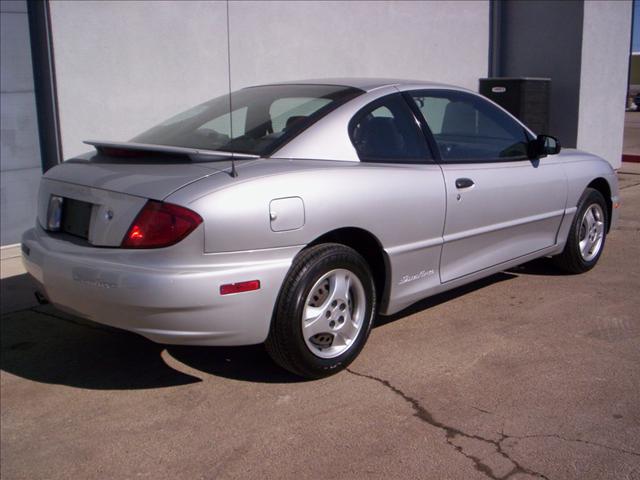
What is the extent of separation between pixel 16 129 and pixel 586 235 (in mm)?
4884

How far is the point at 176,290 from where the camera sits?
3.61 m

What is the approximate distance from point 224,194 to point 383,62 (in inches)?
260

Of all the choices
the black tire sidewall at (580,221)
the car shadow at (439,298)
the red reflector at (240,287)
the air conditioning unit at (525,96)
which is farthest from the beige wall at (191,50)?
the red reflector at (240,287)

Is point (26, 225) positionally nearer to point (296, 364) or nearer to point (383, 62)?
point (296, 364)

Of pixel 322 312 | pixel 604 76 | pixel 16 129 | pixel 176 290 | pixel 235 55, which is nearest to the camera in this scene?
pixel 176 290

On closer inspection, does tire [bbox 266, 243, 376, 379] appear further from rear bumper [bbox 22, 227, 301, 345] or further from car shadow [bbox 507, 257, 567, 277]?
car shadow [bbox 507, 257, 567, 277]

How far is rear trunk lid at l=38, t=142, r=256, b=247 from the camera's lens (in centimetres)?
380

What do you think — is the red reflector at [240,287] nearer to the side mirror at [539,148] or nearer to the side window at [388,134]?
the side window at [388,134]

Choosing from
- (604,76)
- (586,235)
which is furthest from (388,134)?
(604,76)

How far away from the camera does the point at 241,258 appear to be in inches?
146

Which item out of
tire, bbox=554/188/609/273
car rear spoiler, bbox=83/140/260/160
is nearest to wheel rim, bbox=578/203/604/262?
tire, bbox=554/188/609/273

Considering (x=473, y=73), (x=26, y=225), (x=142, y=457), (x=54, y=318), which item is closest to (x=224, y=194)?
(x=142, y=457)

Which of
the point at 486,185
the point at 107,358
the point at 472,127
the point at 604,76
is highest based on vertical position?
the point at 604,76

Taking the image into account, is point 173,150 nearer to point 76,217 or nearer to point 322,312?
point 76,217
